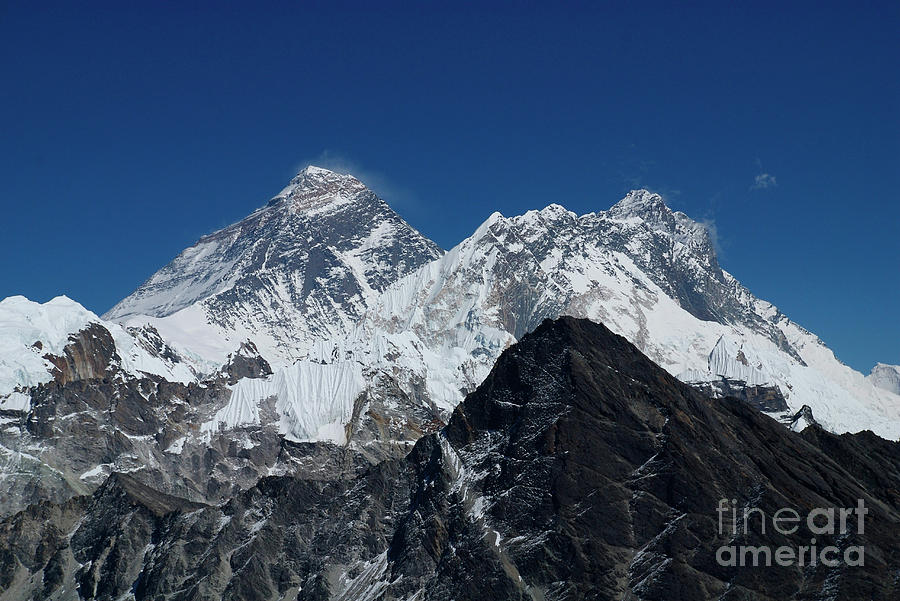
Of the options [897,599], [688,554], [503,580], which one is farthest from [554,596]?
[897,599]

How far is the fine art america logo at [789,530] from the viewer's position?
18488cm

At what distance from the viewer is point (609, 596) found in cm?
18900

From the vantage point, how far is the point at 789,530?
190875 mm

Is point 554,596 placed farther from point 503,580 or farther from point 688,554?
point 688,554

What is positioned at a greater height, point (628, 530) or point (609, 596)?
point (628, 530)

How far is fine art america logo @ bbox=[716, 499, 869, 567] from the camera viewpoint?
184875 mm

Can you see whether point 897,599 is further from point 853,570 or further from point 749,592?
point 749,592

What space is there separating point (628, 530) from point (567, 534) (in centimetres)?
1027

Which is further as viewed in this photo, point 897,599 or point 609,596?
point 609,596

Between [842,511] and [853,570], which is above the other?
[842,511]

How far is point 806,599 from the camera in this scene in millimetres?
178625

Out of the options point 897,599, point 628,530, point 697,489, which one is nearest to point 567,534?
point 628,530

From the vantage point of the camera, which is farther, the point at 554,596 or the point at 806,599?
the point at 554,596

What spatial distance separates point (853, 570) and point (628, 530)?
120 feet
